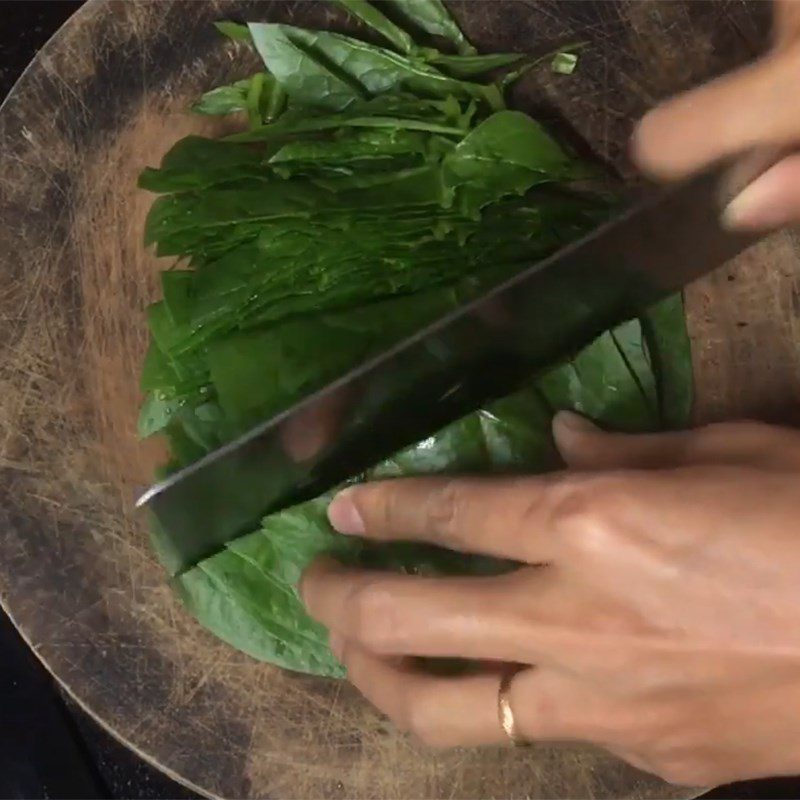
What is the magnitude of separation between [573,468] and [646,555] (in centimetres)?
20

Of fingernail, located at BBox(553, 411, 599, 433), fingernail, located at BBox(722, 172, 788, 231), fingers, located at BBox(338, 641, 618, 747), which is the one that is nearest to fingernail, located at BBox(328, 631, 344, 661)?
fingers, located at BBox(338, 641, 618, 747)

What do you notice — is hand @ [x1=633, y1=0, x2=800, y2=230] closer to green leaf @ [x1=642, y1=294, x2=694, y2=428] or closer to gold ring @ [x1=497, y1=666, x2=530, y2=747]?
green leaf @ [x1=642, y1=294, x2=694, y2=428]

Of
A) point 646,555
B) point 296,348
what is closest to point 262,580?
point 296,348

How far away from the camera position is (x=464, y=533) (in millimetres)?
659

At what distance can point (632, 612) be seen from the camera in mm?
561

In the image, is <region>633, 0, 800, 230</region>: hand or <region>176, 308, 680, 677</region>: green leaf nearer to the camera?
<region>633, 0, 800, 230</region>: hand

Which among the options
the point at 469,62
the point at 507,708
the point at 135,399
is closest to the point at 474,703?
the point at 507,708

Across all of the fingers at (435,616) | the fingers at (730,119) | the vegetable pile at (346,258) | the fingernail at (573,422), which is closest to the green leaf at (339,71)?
the vegetable pile at (346,258)

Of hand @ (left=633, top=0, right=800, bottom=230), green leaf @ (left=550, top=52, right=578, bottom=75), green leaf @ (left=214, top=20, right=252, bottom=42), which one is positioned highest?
green leaf @ (left=214, top=20, right=252, bottom=42)

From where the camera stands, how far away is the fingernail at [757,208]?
0.68 metres

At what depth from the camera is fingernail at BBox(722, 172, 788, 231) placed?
682mm

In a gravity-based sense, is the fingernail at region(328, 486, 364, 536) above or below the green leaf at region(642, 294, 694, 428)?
above

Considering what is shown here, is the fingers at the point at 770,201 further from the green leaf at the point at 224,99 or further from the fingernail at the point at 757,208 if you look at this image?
the green leaf at the point at 224,99

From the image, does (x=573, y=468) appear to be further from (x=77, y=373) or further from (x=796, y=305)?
(x=77, y=373)
